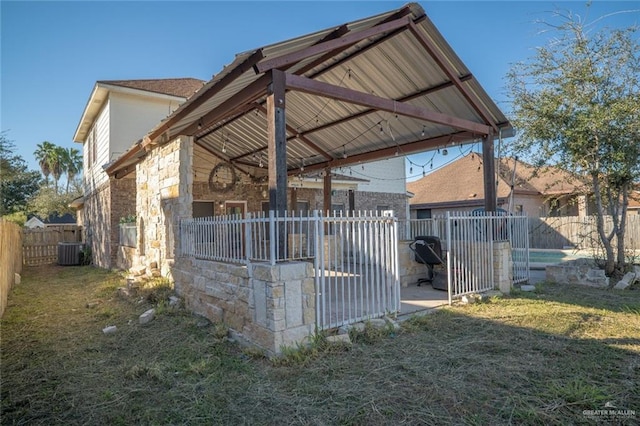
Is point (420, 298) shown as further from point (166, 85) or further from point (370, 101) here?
point (166, 85)

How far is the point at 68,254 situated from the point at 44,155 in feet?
86.4

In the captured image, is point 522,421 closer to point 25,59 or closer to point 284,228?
point 284,228

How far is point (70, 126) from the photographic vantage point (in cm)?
1858

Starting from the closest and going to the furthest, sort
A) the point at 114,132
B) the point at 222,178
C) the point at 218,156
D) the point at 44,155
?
the point at 114,132 < the point at 218,156 < the point at 222,178 < the point at 44,155

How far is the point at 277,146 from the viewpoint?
4809mm

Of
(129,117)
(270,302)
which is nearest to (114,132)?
(129,117)

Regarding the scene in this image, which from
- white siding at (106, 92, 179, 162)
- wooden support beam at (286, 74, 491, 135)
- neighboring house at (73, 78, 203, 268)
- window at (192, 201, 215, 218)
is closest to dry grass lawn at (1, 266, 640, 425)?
wooden support beam at (286, 74, 491, 135)

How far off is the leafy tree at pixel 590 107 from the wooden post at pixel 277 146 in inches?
255

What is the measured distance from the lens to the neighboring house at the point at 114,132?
1190 cm

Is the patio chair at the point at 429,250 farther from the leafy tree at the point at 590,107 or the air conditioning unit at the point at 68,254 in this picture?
the air conditioning unit at the point at 68,254

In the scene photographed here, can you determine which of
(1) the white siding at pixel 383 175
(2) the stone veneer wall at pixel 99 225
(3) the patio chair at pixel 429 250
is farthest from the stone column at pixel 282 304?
(1) the white siding at pixel 383 175

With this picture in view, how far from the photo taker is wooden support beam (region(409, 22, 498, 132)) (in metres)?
6.17

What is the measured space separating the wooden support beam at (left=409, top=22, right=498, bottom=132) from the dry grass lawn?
13.0 feet

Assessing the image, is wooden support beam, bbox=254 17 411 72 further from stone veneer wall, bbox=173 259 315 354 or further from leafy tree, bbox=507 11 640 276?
leafy tree, bbox=507 11 640 276
